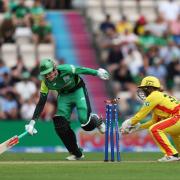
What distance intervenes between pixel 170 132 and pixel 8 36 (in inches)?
407

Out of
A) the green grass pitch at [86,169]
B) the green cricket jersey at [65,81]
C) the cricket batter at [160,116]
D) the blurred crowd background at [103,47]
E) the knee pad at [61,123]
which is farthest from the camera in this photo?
the blurred crowd background at [103,47]

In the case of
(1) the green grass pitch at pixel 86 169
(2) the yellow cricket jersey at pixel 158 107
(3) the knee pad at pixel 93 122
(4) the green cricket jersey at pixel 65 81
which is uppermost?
(4) the green cricket jersey at pixel 65 81

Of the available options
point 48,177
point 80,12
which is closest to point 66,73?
point 48,177

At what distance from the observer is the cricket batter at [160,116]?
16.2 meters

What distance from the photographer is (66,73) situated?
16656mm

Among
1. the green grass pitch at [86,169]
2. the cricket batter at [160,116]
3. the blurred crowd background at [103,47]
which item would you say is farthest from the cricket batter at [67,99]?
the blurred crowd background at [103,47]

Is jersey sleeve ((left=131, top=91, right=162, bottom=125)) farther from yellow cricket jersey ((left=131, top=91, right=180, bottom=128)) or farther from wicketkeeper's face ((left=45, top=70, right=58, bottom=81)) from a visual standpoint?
wicketkeeper's face ((left=45, top=70, right=58, bottom=81))

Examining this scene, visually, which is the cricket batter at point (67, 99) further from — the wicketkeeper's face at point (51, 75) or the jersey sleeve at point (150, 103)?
the jersey sleeve at point (150, 103)

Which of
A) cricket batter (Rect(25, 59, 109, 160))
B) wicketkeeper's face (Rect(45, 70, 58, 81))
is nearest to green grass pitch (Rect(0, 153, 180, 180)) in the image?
cricket batter (Rect(25, 59, 109, 160))

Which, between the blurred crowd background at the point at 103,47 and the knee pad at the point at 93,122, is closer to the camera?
the knee pad at the point at 93,122

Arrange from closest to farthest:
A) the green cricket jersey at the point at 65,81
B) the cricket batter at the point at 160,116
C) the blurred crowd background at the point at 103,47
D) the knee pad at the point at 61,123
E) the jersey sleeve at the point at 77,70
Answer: the cricket batter at the point at 160,116 < the jersey sleeve at the point at 77,70 < the green cricket jersey at the point at 65,81 < the knee pad at the point at 61,123 < the blurred crowd background at the point at 103,47

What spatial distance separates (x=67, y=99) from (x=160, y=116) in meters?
1.73

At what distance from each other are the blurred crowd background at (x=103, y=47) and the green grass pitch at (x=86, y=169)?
22.7 feet

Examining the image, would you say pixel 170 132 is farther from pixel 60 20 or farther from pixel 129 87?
pixel 60 20
